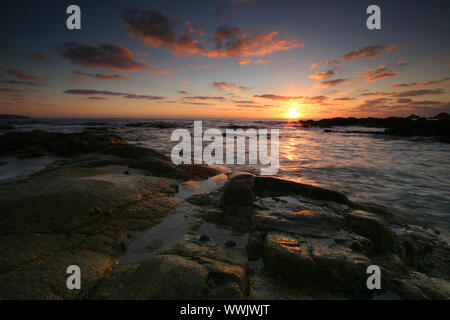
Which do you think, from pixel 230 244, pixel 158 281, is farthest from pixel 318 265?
pixel 158 281

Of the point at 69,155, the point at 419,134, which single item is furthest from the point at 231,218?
the point at 419,134

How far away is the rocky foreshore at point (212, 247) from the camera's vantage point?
2.27 metres

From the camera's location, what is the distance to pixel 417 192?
21.7ft

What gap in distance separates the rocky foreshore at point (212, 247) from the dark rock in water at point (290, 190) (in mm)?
57

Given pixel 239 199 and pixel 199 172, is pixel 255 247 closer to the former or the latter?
pixel 239 199

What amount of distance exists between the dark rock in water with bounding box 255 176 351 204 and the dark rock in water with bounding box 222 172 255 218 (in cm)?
69

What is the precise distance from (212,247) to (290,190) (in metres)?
3.35

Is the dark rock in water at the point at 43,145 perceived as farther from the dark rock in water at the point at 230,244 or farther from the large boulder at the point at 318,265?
the large boulder at the point at 318,265

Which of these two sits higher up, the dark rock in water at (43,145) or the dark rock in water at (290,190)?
the dark rock in water at (43,145)

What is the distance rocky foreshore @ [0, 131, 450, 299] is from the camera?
7.45ft

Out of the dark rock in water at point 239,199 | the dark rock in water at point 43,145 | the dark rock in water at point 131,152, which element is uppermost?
the dark rock in water at point 43,145

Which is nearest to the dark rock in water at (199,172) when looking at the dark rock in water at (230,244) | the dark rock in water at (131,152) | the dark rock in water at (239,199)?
the dark rock in water at (131,152)

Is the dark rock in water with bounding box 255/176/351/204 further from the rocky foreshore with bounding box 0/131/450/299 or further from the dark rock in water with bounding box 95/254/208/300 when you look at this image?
the dark rock in water with bounding box 95/254/208/300
